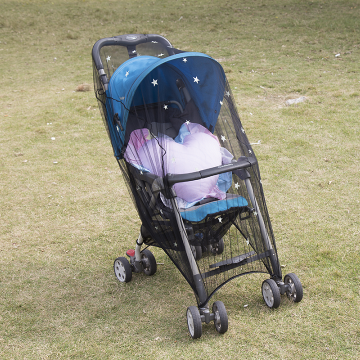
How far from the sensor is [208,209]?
306 centimetres

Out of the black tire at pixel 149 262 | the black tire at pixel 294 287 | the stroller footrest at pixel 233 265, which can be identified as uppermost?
the stroller footrest at pixel 233 265

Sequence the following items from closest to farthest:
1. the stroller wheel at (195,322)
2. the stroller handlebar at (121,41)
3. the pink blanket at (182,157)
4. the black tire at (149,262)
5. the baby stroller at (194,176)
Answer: the stroller wheel at (195,322) < the baby stroller at (194,176) < the pink blanket at (182,157) < the stroller handlebar at (121,41) < the black tire at (149,262)

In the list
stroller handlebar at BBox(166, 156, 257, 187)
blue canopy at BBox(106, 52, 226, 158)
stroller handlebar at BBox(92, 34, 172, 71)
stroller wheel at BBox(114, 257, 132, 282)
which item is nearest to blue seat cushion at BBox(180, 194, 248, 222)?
stroller handlebar at BBox(166, 156, 257, 187)

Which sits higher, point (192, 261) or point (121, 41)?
point (121, 41)

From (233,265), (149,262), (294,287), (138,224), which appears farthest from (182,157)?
(138,224)

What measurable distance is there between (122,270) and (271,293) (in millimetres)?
1248

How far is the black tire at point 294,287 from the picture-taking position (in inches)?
123

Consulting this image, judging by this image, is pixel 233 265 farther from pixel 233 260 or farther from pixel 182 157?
pixel 182 157

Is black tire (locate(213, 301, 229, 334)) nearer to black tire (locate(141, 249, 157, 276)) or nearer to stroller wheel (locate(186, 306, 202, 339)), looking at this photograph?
stroller wheel (locate(186, 306, 202, 339))

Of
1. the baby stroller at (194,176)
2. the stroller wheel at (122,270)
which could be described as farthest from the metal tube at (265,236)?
the stroller wheel at (122,270)

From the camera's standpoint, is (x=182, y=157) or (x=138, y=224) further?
(x=138, y=224)

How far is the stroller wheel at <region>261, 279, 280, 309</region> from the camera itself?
3.07 meters

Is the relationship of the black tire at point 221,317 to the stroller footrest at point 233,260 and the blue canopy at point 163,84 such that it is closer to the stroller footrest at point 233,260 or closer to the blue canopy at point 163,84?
the stroller footrest at point 233,260

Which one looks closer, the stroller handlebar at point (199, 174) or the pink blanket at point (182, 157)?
the stroller handlebar at point (199, 174)
